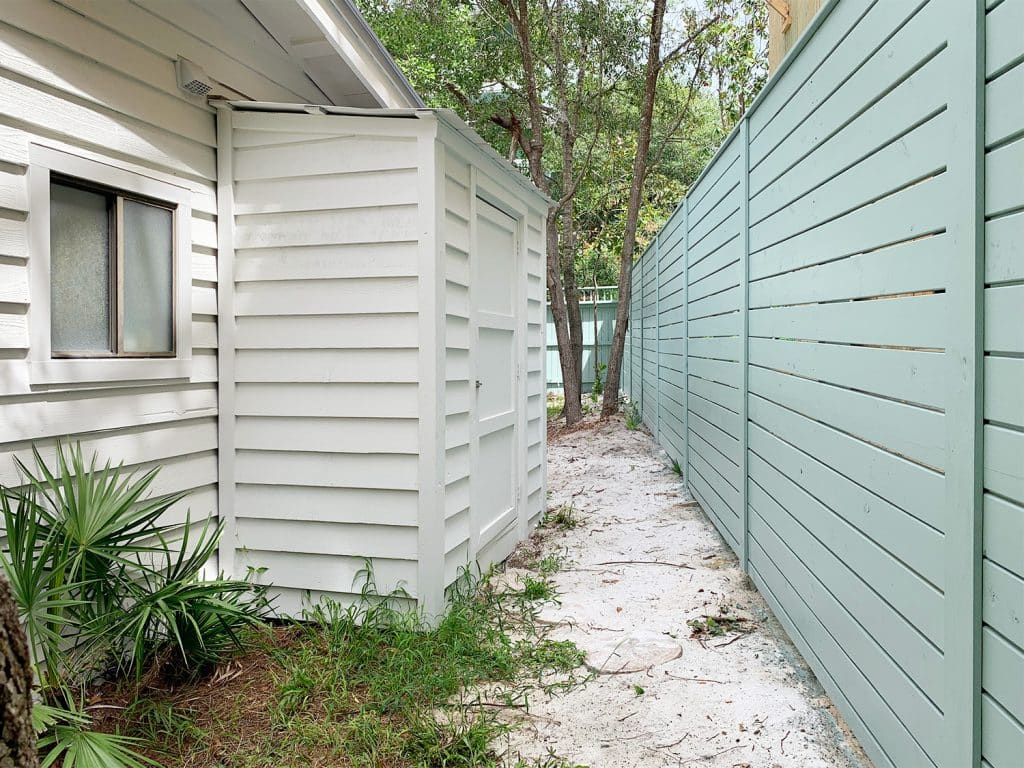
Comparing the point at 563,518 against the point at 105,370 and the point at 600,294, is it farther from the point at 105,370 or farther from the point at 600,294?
the point at 600,294

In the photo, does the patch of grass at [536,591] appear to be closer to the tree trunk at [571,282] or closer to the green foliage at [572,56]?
the tree trunk at [571,282]

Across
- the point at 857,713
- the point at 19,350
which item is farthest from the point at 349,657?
the point at 857,713

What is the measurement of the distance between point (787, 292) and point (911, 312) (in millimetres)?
1341

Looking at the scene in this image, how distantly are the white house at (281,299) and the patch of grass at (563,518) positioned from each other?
188 cm

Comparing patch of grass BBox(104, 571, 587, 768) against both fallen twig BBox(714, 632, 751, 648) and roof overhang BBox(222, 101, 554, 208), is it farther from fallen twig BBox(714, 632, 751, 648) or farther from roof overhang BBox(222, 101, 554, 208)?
roof overhang BBox(222, 101, 554, 208)

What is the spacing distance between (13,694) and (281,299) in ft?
9.25

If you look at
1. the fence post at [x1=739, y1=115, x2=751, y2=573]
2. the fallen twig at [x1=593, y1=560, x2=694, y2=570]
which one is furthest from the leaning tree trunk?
the fallen twig at [x1=593, y1=560, x2=694, y2=570]

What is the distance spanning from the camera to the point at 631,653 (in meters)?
3.48

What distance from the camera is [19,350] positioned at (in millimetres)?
2639

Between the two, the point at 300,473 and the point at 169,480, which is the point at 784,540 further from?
the point at 169,480

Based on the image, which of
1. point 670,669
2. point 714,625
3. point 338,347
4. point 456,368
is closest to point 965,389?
point 670,669

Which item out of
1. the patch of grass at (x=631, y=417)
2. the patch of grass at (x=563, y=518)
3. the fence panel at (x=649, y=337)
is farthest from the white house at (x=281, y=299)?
the patch of grass at (x=631, y=417)

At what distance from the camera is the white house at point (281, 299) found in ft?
10.4

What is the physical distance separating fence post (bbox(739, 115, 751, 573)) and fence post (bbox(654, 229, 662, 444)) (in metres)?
4.47
